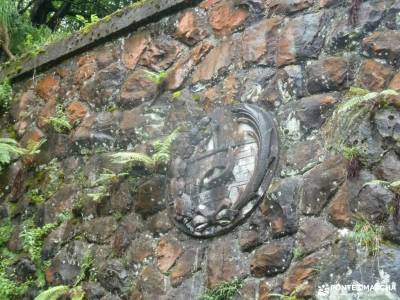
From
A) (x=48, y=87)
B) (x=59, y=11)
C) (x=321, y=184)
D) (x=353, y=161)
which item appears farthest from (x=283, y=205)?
(x=59, y=11)

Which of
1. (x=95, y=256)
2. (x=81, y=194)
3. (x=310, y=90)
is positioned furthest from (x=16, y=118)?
(x=310, y=90)

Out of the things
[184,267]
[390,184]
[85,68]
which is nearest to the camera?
[390,184]

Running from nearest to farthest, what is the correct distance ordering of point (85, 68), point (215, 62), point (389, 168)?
point (389, 168) → point (215, 62) → point (85, 68)

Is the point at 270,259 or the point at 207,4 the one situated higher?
the point at 207,4

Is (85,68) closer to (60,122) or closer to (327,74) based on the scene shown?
(60,122)

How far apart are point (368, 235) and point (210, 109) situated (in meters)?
1.83

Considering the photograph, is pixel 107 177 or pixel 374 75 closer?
pixel 374 75

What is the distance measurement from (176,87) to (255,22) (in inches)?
35.1

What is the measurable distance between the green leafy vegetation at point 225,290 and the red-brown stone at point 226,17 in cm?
207

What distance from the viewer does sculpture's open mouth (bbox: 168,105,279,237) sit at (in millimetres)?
5078

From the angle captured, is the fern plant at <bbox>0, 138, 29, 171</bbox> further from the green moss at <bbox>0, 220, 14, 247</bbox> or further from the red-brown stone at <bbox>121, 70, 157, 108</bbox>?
the red-brown stone at <bbox>121, 70, 157, 108</bbox>

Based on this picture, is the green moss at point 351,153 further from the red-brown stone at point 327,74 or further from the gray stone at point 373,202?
the red-brown stone at point 327,74

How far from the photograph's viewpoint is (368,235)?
4.38 m

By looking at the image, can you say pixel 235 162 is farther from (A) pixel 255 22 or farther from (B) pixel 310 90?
(A) pixel 255 22
